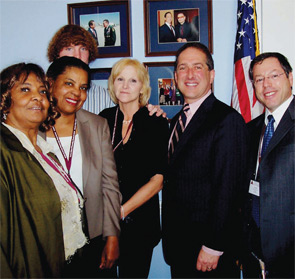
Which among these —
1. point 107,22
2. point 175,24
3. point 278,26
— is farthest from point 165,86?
point 278,26

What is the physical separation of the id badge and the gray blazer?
0.94 metres

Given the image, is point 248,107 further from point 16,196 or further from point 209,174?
point 16,196

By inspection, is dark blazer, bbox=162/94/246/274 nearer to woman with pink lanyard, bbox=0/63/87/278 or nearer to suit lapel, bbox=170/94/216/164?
suit lapel, bbox=170/94/216/164

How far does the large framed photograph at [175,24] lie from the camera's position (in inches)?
111

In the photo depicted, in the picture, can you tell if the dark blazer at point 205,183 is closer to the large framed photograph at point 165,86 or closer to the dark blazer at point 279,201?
the dark blazer at point 279,201

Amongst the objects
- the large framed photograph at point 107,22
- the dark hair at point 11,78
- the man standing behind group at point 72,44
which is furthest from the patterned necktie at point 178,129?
the large framed photograph at point 107,22

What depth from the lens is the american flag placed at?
2.67m

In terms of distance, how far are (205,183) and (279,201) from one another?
478 mm

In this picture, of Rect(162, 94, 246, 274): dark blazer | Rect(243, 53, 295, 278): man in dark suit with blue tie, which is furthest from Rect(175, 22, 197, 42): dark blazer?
Rect(162, 94, 246, 274): dark blazer

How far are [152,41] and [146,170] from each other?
1.65 m

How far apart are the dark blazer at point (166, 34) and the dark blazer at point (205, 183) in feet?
4.34

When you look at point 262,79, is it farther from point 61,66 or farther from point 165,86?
point 61,66

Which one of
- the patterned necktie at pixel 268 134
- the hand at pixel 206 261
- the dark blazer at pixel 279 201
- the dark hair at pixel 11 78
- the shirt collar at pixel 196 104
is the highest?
the dark hair at pixel 11 78

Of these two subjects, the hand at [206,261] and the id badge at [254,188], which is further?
the id badge at [254,188]
